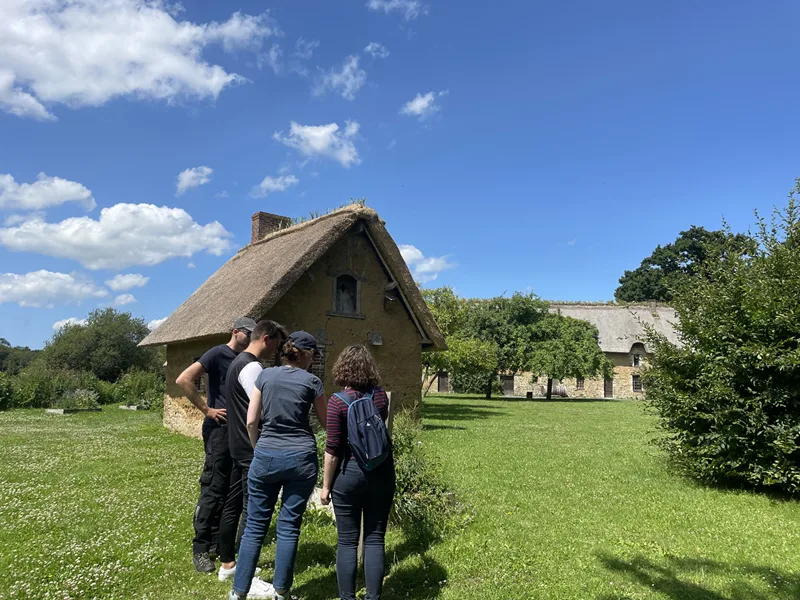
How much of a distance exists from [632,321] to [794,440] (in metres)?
41.6

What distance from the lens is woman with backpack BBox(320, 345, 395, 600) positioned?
357cm

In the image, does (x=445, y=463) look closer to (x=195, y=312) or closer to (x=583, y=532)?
(x=583, y=532)

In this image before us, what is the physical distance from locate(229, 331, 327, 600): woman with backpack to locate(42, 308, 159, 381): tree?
37.6 metres

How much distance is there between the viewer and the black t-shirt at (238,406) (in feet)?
14.1

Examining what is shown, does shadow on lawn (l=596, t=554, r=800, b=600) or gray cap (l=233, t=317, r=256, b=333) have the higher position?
gray cap (l=233, t=317, r=256, b=333)

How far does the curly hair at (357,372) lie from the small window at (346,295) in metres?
9.14

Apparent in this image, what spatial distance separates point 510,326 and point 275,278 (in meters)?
26.9

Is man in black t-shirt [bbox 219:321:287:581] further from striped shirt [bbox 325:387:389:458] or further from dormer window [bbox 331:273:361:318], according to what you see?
dormer window [bbox 331:273:361:318]

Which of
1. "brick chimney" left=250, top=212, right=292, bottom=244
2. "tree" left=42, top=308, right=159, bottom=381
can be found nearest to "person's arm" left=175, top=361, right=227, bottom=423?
"brick chimney" left=250, top=212, right=292, bottom=244

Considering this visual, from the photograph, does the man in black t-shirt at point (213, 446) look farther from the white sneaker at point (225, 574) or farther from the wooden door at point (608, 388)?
the wooden door at point (608, 388)

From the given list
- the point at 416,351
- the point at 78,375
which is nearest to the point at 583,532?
the point at 416,351

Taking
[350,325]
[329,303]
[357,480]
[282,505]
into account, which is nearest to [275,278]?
[329,303]

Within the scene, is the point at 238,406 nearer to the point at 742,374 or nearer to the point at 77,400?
the point at 742,374

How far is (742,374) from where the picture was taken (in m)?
7.72
